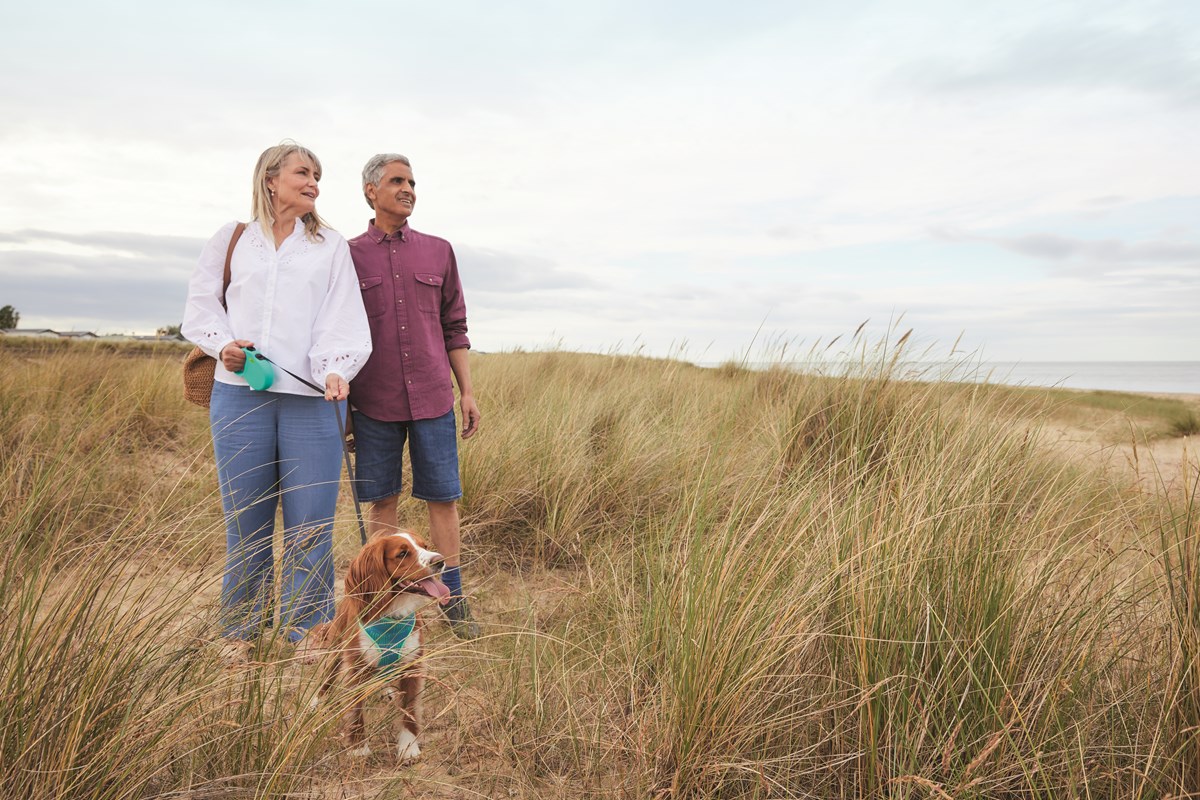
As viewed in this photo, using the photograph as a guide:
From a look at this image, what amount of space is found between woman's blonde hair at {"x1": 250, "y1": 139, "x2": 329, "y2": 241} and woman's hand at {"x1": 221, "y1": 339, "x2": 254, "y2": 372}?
1.66 feet

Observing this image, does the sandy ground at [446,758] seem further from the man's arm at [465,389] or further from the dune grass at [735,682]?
the man's arm at [465,389]

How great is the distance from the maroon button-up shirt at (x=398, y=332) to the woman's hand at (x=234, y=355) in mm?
607

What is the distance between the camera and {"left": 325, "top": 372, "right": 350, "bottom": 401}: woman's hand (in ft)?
9.25

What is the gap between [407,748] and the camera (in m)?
2.16

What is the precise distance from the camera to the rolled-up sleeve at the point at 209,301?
9.28 feet

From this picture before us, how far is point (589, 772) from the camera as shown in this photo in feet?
6.42

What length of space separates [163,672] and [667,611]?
132cm

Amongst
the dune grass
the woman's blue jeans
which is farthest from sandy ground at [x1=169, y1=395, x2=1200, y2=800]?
the woman's blue jeans

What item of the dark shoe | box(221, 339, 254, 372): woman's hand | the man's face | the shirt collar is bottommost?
the dark shoe

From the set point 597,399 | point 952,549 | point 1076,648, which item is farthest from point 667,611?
point 597,399

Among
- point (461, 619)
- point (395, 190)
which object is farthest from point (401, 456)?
point (395, 190)

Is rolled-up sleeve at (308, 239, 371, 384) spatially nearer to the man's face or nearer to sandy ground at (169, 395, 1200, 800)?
the man's face

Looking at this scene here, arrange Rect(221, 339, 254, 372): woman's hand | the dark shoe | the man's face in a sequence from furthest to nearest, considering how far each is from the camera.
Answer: the man's face < the dark shoe < Rect(221, 339, 254, 372): woman's hand

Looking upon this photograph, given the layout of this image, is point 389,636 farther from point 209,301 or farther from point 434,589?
point 209,301
